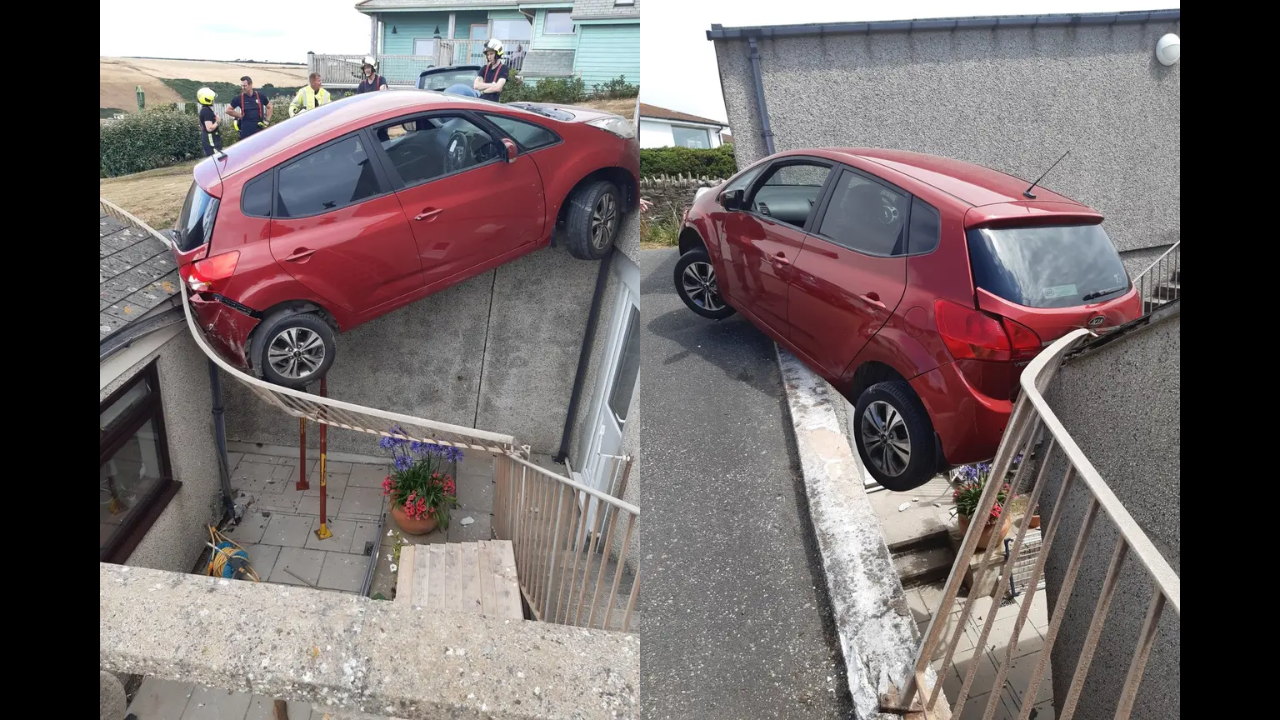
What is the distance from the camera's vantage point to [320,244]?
16.8 feet

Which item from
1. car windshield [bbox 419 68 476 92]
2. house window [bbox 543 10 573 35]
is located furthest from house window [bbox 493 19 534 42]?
car windshield [bbox 419 68 476 92]

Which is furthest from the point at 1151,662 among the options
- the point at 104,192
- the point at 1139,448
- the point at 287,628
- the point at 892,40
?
the point at 104,192

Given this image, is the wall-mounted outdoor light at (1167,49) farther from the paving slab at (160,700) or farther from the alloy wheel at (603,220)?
the paving slab at (160,700)

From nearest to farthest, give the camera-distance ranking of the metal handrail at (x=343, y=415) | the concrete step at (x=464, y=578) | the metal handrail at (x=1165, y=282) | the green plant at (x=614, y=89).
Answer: the metal handrail at (x=343, y=415), the concrete step at (x=464, y=578), the metal handrail at (x=1165, y=282), the green plant at (x=614, y=89)

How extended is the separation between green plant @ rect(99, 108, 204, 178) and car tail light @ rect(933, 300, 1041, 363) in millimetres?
17832

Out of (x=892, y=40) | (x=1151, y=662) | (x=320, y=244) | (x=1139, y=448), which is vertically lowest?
(x=1151, y=662)

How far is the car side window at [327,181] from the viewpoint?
5.07 m

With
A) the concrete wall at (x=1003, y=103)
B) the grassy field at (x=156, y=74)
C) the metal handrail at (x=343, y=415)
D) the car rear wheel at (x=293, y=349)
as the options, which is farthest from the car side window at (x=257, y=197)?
the grassy field at (x=156, y=74)

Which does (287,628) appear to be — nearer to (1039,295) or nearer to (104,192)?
(1039,295)

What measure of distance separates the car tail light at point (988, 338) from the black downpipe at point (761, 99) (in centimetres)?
430

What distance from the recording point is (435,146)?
5.38m

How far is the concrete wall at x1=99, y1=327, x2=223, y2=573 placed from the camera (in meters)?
6.23

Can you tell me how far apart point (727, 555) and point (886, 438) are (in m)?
1.10
